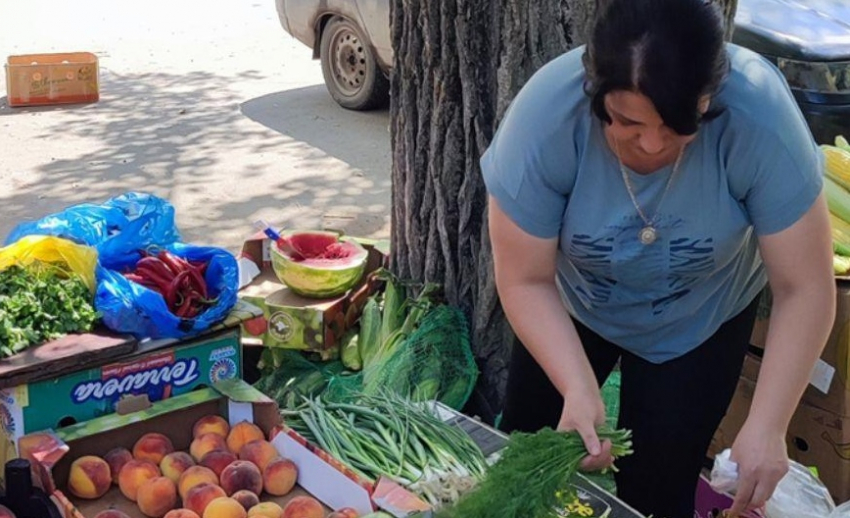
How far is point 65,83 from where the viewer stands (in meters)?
8.91

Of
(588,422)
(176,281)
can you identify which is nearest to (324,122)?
(176,281)

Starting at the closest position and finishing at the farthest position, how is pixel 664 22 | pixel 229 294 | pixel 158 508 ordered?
pixel 664 22
pixel 158 508
pixel 229 294

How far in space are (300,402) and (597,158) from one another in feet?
5.50

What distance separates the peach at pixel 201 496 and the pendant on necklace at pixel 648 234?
1.23 m

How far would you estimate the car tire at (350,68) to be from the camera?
836cm

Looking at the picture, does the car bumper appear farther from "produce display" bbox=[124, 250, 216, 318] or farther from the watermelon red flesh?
"produce display" bbox=[124, 250, 216, 318]

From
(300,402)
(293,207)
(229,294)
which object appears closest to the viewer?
(229,294)

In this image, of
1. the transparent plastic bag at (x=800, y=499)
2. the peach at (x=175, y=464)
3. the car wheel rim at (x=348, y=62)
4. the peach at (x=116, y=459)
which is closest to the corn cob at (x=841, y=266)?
the transparent plastic bag at (x=800, y=499)

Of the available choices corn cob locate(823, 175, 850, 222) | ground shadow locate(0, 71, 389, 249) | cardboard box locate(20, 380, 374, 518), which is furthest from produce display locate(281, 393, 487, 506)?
ground shadow locate(0, 71, 389, 249)

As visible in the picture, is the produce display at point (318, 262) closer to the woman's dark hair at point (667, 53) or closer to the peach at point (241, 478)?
the peach at point (241, 478)

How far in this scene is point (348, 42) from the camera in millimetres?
8508

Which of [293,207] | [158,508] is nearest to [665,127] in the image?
[158,508]

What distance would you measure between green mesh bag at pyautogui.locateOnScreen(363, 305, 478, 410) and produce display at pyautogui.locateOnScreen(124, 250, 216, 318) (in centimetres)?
59

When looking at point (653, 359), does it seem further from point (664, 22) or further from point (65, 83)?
point (65, 83)
